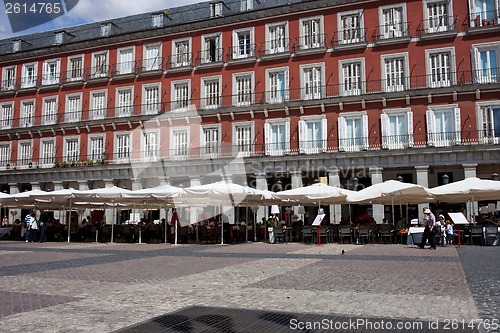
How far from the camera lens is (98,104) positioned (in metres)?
38.6

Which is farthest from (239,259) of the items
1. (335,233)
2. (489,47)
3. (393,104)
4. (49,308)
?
(489,47)

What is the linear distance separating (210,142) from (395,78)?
1352cm

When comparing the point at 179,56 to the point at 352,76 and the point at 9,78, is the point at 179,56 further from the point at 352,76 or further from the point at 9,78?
the point at 9,78

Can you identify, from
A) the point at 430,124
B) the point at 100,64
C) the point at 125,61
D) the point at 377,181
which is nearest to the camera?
the point at 430,124

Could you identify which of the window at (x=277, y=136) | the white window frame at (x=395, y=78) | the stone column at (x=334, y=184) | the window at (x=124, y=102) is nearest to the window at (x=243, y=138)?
the window at (x=277, y=136)

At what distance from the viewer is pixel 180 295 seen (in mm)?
7520

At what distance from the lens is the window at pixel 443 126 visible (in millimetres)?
28344

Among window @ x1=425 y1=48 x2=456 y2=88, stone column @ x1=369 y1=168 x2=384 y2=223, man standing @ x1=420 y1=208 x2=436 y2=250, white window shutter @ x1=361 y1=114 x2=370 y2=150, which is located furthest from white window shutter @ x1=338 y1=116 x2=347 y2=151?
man standing @ x1=420 y1=208 x2=436 y2=250

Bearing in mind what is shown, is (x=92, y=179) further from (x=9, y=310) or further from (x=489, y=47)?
(x=9, y=310)

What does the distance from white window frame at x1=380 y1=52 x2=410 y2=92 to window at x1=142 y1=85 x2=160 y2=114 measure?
16732mm

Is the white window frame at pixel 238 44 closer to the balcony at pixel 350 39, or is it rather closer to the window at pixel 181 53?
the window at pixel 181 53

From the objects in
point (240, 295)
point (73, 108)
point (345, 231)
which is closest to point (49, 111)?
point (73, 108)

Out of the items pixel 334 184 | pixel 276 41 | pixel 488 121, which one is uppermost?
pixel 276 41

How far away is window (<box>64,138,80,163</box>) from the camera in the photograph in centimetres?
3856
